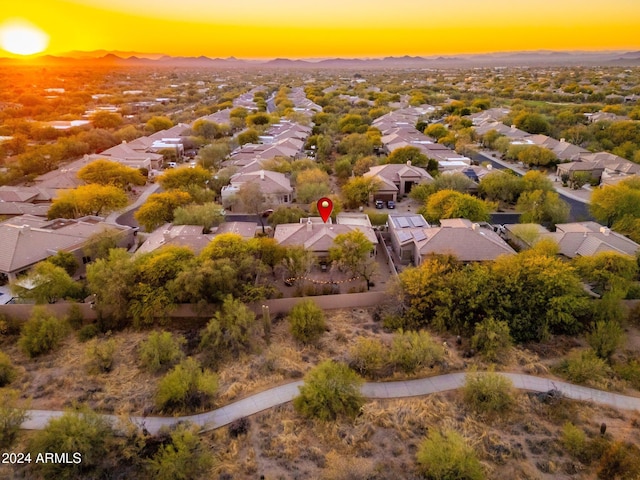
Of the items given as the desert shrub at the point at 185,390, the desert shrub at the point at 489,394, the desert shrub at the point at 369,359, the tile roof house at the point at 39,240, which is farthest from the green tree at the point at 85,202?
the desert shrub at the point at 489,394

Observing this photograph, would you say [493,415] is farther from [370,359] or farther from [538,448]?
[370,359]

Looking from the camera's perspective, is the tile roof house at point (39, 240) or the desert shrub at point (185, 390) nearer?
the desert shrub at point (185, 390)

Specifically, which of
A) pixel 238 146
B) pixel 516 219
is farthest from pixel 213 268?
pixel 238 146

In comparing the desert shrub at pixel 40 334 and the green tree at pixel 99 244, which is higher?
the green tree at pixel 99 244

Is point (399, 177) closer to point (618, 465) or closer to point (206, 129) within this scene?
point (618, 465)

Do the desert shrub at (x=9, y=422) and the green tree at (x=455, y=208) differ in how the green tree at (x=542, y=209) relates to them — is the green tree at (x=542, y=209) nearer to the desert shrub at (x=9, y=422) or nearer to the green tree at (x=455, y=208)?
the green tree at (x=455, y=208)

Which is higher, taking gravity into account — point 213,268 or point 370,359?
point 213,268
